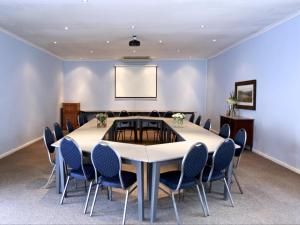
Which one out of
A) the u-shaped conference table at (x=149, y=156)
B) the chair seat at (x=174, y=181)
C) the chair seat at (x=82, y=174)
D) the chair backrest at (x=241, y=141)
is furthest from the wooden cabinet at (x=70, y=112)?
the chair seat at (x=174, y=181)

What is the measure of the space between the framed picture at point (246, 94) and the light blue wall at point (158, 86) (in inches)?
132

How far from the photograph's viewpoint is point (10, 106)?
638 cm

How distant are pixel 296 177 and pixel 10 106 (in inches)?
242

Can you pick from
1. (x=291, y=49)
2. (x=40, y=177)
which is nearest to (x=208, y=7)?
(x=291, y=49)

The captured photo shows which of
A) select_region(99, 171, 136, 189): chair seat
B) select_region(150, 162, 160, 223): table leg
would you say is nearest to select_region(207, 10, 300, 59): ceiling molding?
select_region(150, 162, 160, 223): table leg

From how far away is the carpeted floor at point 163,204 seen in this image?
121 inches

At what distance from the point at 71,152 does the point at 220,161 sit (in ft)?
5.92

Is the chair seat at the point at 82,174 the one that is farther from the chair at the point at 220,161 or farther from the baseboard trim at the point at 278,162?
the baseboard trim at the point at 278,162

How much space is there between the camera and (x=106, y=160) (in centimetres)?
296

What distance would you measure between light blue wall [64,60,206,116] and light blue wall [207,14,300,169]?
3.22 m

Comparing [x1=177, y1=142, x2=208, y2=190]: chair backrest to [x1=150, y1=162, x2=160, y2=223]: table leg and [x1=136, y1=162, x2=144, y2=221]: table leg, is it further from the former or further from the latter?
[x1=136, y1=162, x2=144, y2=221]: table leg

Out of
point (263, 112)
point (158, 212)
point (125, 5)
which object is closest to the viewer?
point (158, 212)

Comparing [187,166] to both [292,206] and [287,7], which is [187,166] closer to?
[292,206]

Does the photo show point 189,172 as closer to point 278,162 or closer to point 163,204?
point 163,204
